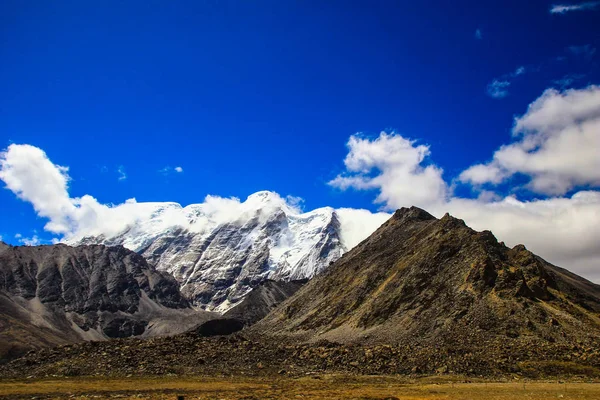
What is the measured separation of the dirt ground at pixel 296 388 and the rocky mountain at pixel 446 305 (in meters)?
8.89

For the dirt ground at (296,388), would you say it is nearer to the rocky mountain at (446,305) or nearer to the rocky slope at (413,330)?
the rocky slope at (413,330)

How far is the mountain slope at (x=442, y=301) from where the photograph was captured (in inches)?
2403


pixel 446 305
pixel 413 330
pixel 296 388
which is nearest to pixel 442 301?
pixel 446 305

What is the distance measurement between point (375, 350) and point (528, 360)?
1551cm

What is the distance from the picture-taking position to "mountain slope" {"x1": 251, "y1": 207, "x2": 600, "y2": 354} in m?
61.0

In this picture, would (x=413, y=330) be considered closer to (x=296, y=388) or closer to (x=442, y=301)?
(x=442, y=301)

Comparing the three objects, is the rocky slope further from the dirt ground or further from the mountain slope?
the dirt ground

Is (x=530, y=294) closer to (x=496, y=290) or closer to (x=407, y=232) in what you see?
(x=496, y=290)

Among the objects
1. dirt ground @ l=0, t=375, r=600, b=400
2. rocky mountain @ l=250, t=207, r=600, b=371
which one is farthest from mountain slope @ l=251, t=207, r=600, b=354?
dirt ground @ l=0, t=375, r=600, b=400

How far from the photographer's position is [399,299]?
85375 mm

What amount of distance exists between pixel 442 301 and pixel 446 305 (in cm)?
201

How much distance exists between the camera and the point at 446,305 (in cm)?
7462

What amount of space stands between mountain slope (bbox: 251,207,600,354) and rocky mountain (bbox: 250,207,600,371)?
0.17 metres

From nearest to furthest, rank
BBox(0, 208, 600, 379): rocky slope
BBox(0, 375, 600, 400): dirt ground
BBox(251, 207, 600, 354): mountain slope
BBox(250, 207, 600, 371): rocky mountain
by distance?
BBox(0, 375, 600, 400): dirt ground < BBox(0, 208, 600, 379): rocky slope < BBox(250, 207, 600, 371): rocky mountain < BBox(251, 207, 600, 354): mountain slope
